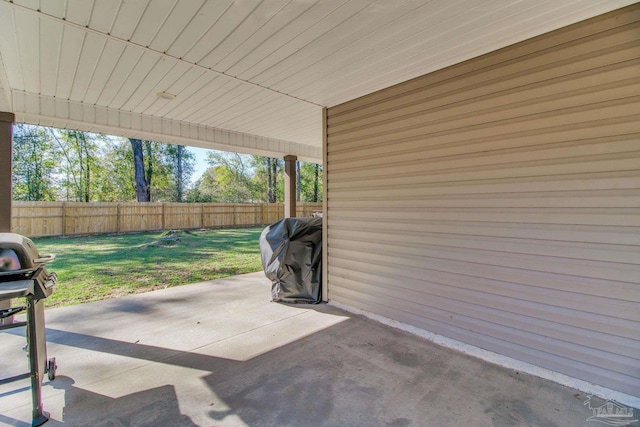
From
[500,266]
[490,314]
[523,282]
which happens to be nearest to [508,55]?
[500,266]

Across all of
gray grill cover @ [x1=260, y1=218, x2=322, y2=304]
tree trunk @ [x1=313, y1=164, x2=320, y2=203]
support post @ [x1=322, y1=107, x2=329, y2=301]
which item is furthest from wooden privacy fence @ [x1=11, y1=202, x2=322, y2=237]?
support post @ [x1=322, y1=107, x2=329, y2=301]

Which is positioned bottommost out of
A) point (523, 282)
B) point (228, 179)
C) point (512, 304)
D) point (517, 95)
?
point (512, 304)

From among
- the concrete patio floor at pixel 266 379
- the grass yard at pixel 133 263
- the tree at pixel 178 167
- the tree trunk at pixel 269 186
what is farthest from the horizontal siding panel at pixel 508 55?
the tree trunk at pixel 269 186

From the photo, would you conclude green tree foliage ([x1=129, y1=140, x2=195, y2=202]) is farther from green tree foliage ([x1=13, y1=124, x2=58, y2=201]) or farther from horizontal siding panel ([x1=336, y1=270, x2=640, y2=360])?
horizontal siding panel ([x1=336, y1=270, x2=640, y2=360])

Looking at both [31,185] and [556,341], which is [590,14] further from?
[31,185]

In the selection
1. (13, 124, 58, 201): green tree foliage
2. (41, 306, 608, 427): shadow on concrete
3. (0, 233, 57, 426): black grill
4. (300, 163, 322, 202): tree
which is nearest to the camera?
(0, 233, 57, 426): black grill

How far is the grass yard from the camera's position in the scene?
4469 mm

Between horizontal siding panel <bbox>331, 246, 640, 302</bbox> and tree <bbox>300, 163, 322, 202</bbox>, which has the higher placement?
tree <bbox>300, 163, 322, 202</bbox>

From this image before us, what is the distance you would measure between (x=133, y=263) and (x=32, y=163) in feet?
42.9

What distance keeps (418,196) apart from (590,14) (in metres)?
1.75

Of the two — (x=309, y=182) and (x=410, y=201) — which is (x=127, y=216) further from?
(x=309, y=182)

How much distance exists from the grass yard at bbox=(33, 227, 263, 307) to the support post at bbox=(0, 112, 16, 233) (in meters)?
1.27

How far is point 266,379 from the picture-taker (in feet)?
7.00

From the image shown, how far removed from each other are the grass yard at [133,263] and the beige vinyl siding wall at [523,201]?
3.69 m
